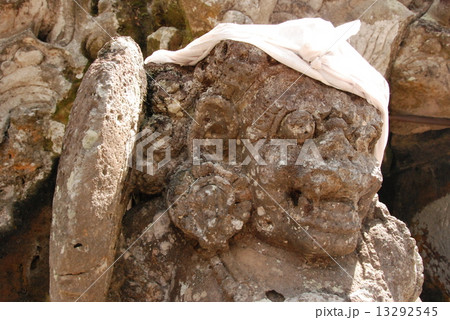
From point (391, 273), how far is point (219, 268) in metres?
0.62

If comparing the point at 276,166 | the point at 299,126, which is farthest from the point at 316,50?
the point at 276,166

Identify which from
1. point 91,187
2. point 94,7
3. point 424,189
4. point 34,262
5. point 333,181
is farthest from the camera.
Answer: point 424,189

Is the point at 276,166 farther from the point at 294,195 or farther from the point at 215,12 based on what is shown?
the point at 215,12

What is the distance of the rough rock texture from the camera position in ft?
5.32

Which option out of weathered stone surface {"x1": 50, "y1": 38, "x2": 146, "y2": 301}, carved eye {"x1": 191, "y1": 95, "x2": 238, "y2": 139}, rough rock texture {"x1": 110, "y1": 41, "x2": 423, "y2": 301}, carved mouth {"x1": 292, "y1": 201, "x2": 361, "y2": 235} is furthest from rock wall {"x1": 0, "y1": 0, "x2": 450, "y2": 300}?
carved mouth {"x1": 292, "y1": 201, "x2": 361, "y2": 235}

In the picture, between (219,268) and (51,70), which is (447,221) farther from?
(51,70)

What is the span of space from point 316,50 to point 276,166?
1.39 ft

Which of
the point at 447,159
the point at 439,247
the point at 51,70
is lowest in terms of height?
the point at 439,247

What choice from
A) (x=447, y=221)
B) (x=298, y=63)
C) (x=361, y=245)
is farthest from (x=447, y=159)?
(x=298, y=63)

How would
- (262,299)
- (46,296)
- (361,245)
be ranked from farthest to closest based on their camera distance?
1. (46,296)
2. (361,245)
3. (262,299)

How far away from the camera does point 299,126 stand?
1.64 m

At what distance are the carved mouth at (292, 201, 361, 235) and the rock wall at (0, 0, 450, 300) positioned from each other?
1.05 metres

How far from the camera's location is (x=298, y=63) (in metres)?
1.68

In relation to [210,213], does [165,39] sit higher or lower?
higher
